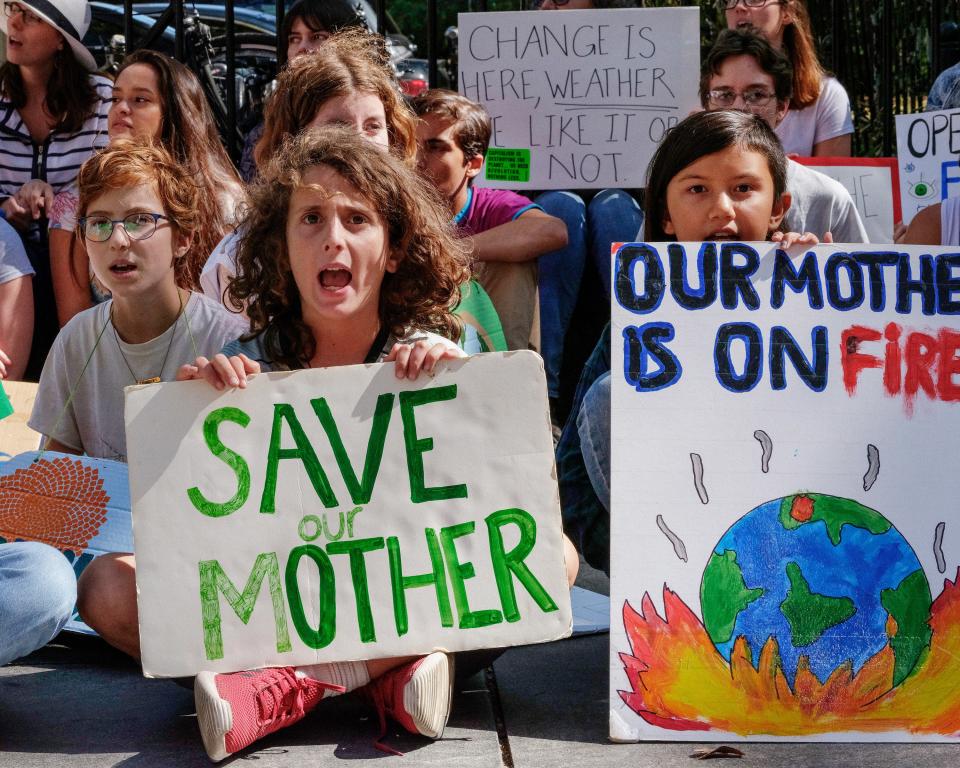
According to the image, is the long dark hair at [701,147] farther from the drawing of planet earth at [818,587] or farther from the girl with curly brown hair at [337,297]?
the drawing of planet earth at [818,587]

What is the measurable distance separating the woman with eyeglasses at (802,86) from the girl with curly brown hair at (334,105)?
1.36 m

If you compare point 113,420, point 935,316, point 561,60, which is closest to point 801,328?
point 935,316

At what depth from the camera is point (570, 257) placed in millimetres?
4461

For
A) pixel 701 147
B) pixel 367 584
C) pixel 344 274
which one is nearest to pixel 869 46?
pixel 701 147

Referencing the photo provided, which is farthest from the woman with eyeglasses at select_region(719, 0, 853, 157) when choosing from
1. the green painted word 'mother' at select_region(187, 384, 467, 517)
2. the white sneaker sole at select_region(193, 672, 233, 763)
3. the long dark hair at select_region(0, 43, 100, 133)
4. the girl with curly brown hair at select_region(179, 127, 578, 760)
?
the white sneaker sole at select_region(193, 672, 233, 763)

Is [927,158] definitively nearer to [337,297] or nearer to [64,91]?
[337,297]

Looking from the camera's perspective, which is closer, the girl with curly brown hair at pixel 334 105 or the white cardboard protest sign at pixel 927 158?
the girl with curly brown hair at pixel 334 105

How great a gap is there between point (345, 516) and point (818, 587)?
87 centimetres

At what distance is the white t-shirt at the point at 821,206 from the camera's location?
389 centimetres

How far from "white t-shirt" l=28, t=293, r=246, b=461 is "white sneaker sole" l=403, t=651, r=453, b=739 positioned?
1.08m

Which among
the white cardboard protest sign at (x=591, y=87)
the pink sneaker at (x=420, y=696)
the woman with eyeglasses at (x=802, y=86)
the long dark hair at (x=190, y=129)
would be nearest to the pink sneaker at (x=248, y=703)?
the pink sneaker at (x=420, y=696)

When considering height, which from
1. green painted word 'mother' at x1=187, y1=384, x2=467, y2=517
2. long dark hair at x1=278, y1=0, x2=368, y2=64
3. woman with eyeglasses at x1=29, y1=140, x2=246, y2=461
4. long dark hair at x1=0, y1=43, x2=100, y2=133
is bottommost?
green painted word 'mother' at x1=187, y1=384, x2=467, y2=517

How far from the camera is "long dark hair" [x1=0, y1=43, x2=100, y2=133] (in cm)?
461

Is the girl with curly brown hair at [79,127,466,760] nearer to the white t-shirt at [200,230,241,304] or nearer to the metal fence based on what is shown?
the white t-shirt at [200,230,241,304]
